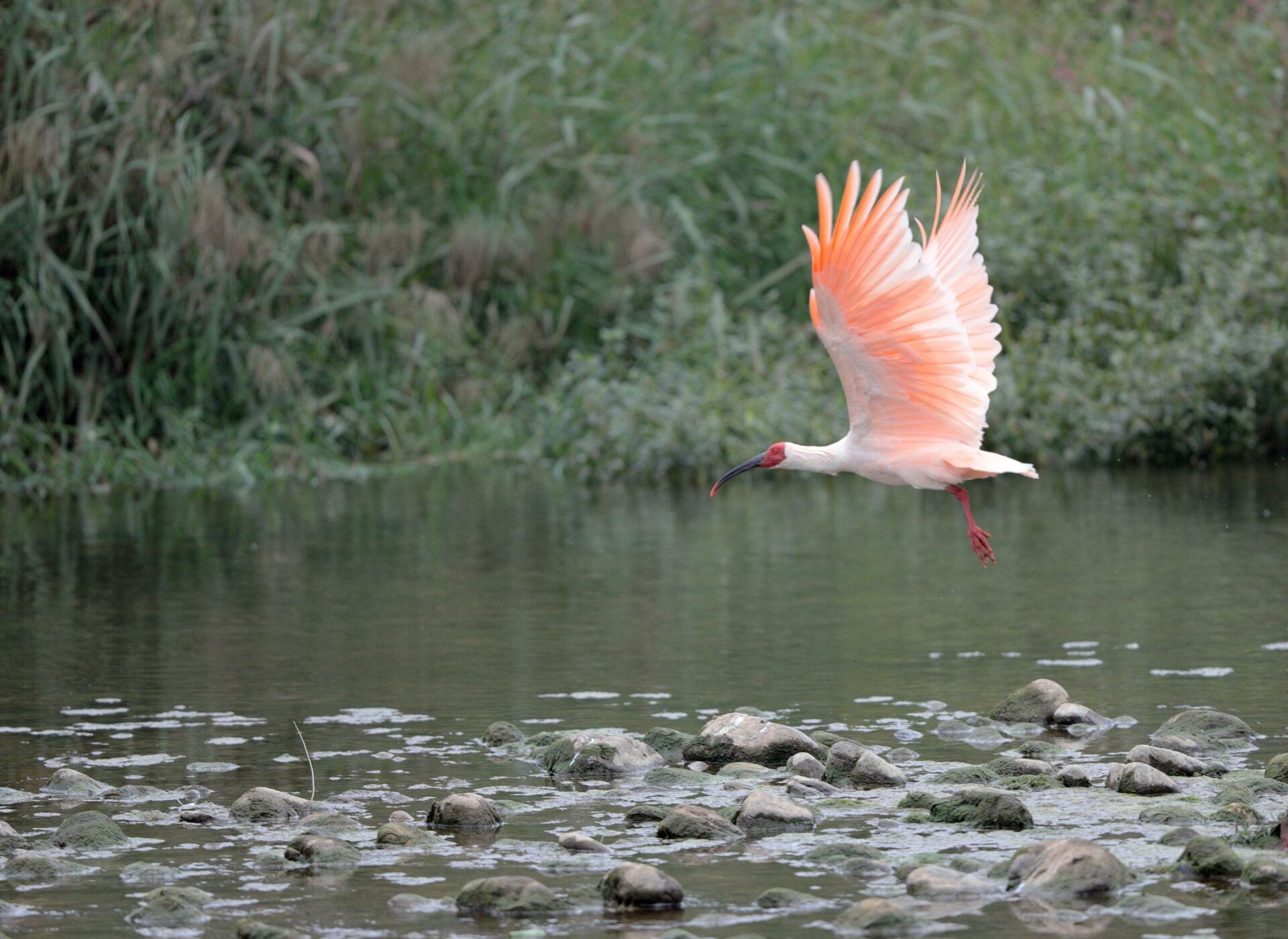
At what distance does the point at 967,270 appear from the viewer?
8281 millimetres

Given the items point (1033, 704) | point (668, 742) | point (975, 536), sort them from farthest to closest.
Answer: point (975, 536) → point (1033, 704) → point (668, 742)

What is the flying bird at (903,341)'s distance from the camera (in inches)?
279

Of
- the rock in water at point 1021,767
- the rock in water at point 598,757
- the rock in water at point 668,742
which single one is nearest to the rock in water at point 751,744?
the rock in water at point 668,742

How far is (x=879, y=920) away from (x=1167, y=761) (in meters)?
1.92

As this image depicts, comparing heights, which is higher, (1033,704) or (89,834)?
(1033,704)

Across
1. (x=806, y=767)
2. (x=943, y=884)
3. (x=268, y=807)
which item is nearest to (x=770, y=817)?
(x=806, y=767)

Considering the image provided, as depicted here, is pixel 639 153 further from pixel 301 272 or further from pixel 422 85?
pixel 301 272

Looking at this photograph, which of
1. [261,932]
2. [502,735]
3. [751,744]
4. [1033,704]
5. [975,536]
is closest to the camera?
[261,932]

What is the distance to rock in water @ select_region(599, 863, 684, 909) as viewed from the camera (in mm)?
5176

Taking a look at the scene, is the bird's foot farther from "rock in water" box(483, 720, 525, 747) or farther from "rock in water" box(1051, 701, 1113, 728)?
"rock in water" box(483, 720, 525, 747)

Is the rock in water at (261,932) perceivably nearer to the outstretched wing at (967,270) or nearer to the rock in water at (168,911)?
the rock in water at (168,911)

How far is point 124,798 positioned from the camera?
6.47 meters

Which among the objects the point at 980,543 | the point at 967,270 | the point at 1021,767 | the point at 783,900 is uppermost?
the point at 967,270

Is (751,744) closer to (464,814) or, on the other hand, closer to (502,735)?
(502,735)
